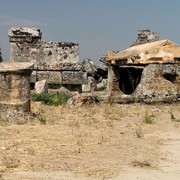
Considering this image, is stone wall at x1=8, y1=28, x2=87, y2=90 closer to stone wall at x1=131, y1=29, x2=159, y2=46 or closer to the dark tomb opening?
the dark tomb opening

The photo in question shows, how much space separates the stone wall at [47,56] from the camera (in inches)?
664

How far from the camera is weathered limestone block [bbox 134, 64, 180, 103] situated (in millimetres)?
12422

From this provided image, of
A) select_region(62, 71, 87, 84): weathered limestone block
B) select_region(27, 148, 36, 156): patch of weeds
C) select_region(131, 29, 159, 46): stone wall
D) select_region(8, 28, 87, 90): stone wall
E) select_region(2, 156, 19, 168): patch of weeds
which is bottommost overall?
select_region(27, 148, 36, 156): patch of weeds

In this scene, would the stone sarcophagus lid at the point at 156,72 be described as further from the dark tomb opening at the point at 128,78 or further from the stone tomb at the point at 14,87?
the stone tomb at the point at 14,87

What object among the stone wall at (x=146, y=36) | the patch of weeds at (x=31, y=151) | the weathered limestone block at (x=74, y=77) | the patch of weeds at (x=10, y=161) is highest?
the stone wall at (x=146, y=36)

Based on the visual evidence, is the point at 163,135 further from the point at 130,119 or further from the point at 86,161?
the point at 86,161

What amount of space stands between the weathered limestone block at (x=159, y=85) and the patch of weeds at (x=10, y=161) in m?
7.38

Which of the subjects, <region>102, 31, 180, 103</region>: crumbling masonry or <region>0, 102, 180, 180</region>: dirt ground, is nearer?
<region>0, 102, 180, 180</region>: dirt ground

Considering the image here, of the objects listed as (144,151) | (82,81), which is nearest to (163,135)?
(144,151)

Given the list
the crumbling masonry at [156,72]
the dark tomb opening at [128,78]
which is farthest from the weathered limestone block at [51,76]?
the crumbling masonry at [156,72]

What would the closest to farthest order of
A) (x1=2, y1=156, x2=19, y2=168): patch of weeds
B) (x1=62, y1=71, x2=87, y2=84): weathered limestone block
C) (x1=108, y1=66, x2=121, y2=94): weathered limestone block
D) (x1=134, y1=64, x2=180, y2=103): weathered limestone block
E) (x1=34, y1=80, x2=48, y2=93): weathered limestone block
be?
(x1=2, y1=156, x2=19, y2=168): patch of weeds
(x1=134, y1=64, x2=180, y2=103): weathered limestone block
(x1=108, y1=66, x2=121, y2=94): weathered limestone block
(x1=34, y1=80, x2=48, y2=93): weathered limestone block
(x1=62, y1=71, x2=87, y2=84): weathered limestone block

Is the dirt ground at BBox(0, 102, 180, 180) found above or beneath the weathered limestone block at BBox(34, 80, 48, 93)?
beneath

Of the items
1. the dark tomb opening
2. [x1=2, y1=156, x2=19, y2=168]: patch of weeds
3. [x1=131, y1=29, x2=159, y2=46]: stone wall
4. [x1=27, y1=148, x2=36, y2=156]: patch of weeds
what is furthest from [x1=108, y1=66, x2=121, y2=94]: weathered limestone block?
[x1=2, y1=156, x2=19, y2=168]: patch of weeds

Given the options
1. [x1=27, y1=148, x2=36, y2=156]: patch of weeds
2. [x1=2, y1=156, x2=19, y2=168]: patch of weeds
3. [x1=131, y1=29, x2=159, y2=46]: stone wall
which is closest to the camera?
[x1=2, y1=156, x2=19, y2=168]: patch of weeds
